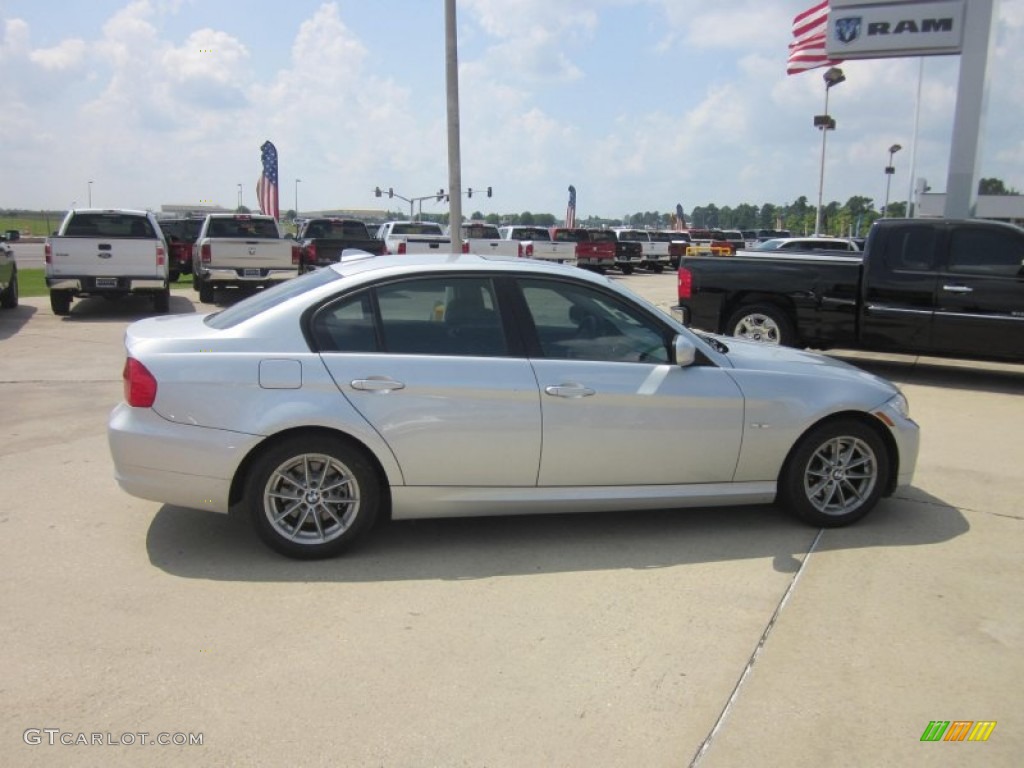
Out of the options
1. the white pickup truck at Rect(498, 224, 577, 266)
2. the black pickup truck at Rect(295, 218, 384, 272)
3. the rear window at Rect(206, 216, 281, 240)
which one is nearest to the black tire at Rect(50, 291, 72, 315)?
the rear window at Rect(206, 216, 281, 240)

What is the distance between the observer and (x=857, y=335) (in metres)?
10.1

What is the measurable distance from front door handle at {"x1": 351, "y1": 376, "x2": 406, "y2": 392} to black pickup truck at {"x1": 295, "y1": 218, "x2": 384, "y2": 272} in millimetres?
14921

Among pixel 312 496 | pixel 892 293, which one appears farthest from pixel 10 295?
pixel 892 293

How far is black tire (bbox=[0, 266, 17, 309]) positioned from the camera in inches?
587

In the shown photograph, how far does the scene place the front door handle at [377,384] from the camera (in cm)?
425

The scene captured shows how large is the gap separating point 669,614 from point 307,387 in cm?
209

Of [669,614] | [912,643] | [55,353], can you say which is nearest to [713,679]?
[669,614]

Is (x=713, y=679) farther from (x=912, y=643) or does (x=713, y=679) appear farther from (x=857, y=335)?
(x=857, y=335)

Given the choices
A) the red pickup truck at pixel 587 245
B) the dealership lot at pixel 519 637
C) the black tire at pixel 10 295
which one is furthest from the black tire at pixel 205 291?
the red pickup truck at pixel 587 245

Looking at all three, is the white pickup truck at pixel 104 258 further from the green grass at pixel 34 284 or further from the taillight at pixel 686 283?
the taillight at pixel 686 283

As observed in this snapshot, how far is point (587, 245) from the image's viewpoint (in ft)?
101

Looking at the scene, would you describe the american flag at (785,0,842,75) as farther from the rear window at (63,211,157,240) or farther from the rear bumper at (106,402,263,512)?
the rear bumper at (106,402,263,512)

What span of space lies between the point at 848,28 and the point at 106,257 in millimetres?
16803

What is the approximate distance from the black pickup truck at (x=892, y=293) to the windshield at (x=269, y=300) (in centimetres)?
513
